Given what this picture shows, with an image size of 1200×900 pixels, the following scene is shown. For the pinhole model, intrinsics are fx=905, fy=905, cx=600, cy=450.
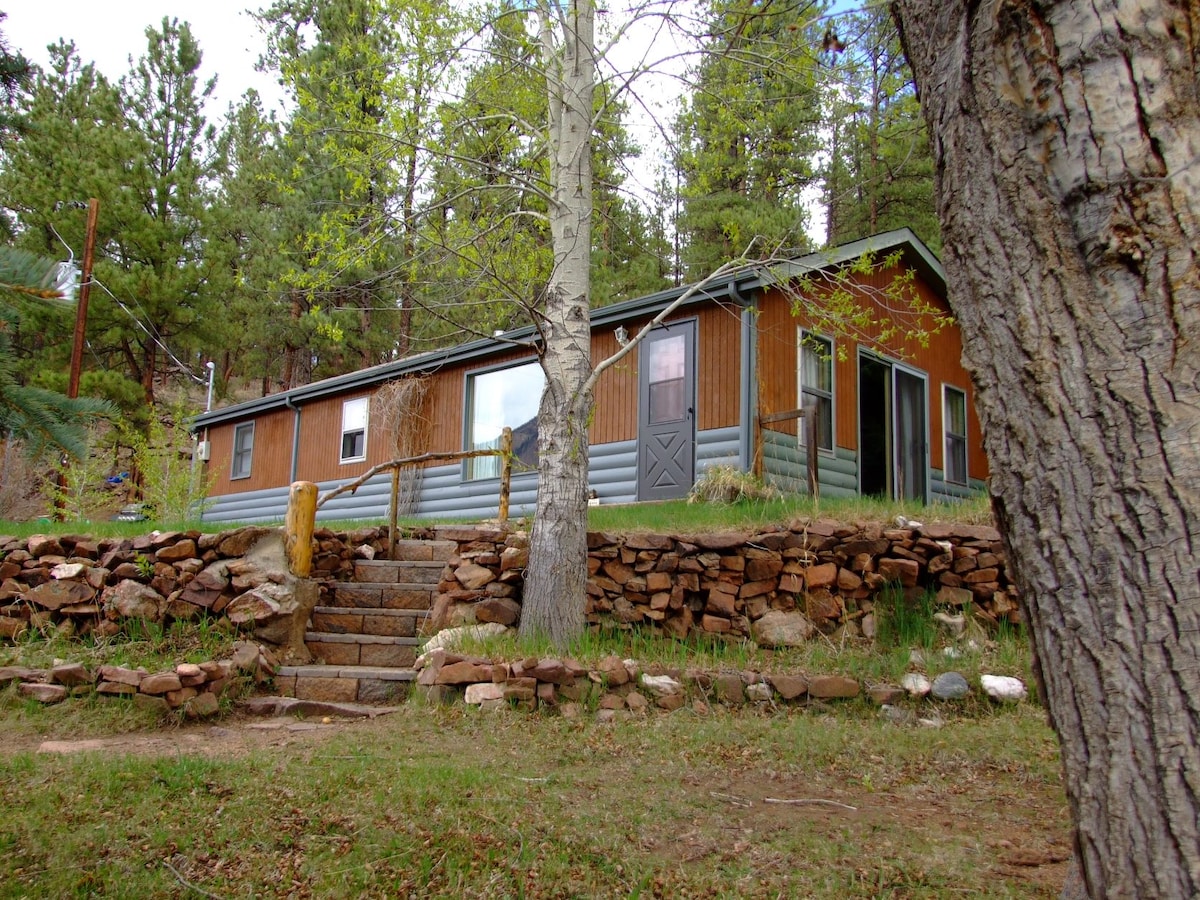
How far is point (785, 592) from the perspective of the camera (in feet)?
21.7

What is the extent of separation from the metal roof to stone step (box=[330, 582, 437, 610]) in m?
2.04

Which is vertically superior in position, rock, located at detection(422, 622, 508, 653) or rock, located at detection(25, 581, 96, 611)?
rock, located at detection(25, 581, 96, 611)

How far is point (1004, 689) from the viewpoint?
5250 mm

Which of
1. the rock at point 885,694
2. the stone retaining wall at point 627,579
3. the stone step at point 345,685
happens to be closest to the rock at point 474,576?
the stone retaining wall at point 627,579

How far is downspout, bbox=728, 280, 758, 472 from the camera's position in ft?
30.5

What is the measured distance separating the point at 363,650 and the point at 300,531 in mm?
1023

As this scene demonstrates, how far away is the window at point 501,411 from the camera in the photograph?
11.8m

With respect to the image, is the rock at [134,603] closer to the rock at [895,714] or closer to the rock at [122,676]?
the rock at [122,676]

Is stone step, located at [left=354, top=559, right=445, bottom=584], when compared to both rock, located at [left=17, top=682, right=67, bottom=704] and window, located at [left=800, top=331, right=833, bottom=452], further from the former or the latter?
window, located at [left=800, top=331, right=833, bottom=452]

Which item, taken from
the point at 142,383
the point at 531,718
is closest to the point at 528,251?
the point at 531,718

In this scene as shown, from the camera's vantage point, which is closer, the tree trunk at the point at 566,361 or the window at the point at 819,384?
the tree trunk at the point at 566,361

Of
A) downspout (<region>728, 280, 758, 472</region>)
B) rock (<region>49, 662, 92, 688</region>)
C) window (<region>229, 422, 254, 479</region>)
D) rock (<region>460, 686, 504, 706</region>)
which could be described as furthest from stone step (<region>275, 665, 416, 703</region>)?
window (<region>229, 422, 254, 479</region>)

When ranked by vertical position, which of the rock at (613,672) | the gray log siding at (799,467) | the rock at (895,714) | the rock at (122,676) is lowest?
the rock at (895,714)

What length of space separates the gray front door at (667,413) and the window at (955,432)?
444cm
